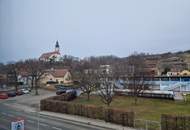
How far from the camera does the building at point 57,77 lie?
1254 inches

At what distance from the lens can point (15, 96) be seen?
2177cm

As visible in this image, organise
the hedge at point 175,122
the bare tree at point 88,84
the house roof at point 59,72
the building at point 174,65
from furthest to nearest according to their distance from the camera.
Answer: the building at point 174,65 → the house roof at point 59,72 → the bare tree at point 88,84 → the hedge at point 175,122

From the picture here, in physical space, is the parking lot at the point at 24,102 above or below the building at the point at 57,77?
below

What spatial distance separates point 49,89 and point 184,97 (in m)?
13.1

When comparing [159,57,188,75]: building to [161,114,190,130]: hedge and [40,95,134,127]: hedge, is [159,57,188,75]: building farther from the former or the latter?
[161,114,190,130]: hedge

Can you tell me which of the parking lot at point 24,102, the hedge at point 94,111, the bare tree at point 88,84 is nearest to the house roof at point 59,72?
Answer: the bare tree at point 88,84

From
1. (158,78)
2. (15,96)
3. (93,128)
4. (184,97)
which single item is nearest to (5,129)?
(93,128)

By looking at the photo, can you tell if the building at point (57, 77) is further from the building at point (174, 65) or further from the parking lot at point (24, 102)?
the building at point (174, 65)

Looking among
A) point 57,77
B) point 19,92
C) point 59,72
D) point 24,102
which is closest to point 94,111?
point 24,102

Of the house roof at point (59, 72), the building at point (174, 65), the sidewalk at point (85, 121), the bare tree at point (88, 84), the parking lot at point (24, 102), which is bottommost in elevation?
the sidewalk at point (85, 121)

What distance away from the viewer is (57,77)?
1275 inches

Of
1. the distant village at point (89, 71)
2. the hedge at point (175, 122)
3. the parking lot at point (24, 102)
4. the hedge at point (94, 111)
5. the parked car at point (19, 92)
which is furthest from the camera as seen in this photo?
the parked car at point (19, 92)

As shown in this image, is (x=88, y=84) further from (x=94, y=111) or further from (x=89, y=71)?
(x=94, y=111)

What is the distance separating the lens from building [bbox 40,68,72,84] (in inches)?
1254
